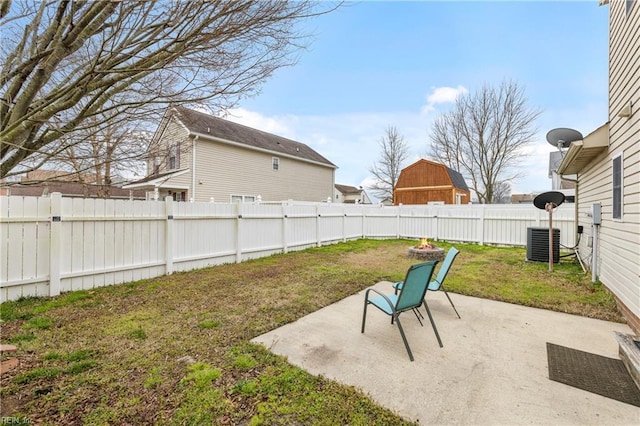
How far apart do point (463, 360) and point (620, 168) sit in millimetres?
3817

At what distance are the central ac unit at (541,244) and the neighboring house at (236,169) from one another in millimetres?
10911

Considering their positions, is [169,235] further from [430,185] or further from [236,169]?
[430,185]

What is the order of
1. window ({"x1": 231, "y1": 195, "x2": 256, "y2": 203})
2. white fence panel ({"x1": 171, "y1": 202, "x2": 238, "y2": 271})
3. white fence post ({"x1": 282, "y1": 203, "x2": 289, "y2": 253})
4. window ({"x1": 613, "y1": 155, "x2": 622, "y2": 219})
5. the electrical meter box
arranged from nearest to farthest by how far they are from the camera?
window ({"x1": 613, "y1": 155, "x2": 622, "y2": 219})
the electrical meter box
white fence panel ({"x1": 171, "y1": 202, "x2": 238, "y2": 271})
white fence post ({"x1": 282, "y1": 203, "x2": 289, "y2": 253})
window ({"x1": 231, "y1": 195, "x2": 256, "y2": 203})

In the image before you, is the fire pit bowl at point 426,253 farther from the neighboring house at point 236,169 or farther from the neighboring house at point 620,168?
the neighboring house at point 236,169

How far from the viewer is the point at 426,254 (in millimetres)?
8367

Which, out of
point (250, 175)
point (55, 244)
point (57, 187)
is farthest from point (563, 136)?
point (57, 187)

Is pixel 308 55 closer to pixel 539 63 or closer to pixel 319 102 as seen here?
pixel 319 102

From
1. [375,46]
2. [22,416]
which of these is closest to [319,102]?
[375,46]

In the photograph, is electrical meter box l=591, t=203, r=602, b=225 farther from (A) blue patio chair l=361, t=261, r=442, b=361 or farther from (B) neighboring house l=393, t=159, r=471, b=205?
(B) neighboring house l=393, t=159, r=471, b=205

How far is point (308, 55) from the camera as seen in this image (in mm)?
3914

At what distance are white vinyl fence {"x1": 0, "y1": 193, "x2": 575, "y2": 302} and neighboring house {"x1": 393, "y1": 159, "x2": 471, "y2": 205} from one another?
10409mm

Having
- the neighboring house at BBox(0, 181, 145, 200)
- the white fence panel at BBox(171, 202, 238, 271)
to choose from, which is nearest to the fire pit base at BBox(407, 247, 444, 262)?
the white fence panel at BBox(171, 202, 238, 271)

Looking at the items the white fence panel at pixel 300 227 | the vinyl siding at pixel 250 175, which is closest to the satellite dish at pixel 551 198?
the white fence panel at pixel 300 227

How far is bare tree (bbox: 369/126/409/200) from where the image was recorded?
29000 mm
